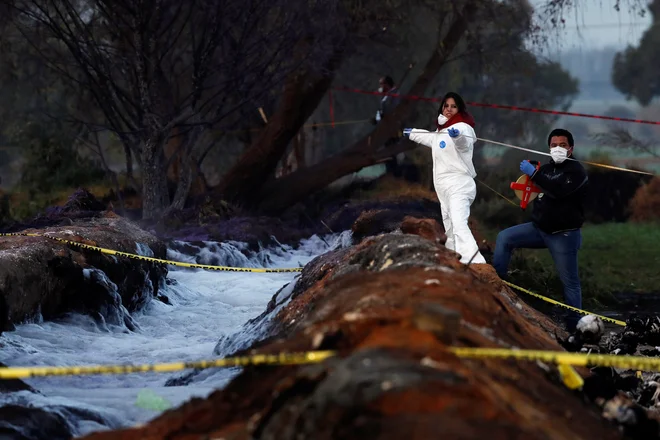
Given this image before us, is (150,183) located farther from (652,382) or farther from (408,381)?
(408,381)

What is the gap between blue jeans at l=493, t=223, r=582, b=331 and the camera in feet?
31.5

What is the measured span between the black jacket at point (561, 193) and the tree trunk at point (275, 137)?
44.7 feet

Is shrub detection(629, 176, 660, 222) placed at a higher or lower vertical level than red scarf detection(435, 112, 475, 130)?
lower

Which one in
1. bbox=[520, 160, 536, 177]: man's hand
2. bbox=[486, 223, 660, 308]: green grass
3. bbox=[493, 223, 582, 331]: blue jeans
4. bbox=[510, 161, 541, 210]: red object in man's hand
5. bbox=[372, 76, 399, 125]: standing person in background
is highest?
bbox=[372, 76, 399, 125]: standing person in background

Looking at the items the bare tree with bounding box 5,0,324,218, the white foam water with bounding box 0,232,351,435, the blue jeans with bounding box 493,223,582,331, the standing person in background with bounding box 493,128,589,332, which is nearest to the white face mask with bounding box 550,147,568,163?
the standing person in background with bounding box 493,128,589,332

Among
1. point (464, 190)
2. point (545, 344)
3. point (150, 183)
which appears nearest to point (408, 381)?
point (545, 344)

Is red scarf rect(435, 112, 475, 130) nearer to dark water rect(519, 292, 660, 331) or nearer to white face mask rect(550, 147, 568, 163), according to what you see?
white face mask rect(550, 147, 568, 163)

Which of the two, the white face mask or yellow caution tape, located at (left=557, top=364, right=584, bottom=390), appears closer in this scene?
yellow caution tape, located at (left=557, top=364, right=584, bottom=390)

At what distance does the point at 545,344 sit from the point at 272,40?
1415 cm

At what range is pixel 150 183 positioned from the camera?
750 inches

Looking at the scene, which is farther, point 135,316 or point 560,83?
point 560,83

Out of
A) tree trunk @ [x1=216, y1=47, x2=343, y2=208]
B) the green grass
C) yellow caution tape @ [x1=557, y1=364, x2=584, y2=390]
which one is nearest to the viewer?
yellow caution tape @ [x1=557, y1=364, x2=584, y2=390]

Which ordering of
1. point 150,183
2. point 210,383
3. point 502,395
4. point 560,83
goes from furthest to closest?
point 560,83 < point 150,183 < point 210,383 < point 502,395

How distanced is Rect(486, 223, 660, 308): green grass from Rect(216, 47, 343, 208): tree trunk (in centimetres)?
486
